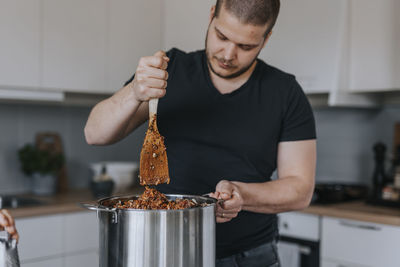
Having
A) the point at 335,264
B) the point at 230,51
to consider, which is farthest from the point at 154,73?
the point at 335,264

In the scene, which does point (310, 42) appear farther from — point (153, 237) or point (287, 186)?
point (153, 237)

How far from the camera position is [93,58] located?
2.64 metres

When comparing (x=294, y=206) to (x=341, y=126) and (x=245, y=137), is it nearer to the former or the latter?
(x=245, y=137)

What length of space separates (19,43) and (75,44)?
1.00 ft

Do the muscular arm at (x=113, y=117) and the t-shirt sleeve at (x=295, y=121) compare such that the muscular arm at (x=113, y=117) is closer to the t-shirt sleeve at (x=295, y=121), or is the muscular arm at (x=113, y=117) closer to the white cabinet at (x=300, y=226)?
the t-shirt sleeve at (x=295, y=121)

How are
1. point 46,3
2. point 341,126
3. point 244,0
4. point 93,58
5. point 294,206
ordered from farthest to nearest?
point 341,126
point 93,58
point 46,3
point 294,206
point 244,0

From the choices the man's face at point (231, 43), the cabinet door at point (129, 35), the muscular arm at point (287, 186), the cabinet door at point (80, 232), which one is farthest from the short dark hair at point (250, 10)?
the cabinet door at point (129, 35)

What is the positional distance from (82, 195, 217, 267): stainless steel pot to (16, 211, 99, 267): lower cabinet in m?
1.41

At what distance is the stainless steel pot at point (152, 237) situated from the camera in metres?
0.84

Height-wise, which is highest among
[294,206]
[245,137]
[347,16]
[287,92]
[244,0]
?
→ [347,16]

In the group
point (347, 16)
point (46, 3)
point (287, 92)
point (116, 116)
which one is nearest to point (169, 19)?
point (46, 3)

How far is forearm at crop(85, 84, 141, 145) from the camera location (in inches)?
43.8

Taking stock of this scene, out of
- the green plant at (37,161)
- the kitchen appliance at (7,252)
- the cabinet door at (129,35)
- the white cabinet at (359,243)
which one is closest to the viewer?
the kitchen appliance at (7,252)

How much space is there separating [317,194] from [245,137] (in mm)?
1243
